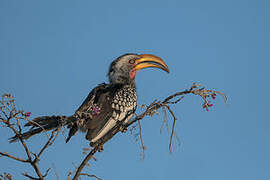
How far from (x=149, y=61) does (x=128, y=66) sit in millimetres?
548

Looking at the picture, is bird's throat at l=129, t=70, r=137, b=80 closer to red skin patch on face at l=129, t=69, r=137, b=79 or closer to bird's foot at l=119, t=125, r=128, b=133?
red skin patch on face at l=129, t=69, r=137, b=79

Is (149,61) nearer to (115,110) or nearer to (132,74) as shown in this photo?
(132,74)

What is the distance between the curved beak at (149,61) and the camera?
336 inches

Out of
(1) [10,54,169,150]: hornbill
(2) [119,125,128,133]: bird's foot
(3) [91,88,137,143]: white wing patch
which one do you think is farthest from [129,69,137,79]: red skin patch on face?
(2) [119,125,128,133]: bird's foot

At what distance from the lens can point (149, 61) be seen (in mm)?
8930

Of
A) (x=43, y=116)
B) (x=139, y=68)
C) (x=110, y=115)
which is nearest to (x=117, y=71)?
(x=139, y=68)

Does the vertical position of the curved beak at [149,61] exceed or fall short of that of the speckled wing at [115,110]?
it exceeds it

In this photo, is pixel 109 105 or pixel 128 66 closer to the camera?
pixel 109 105

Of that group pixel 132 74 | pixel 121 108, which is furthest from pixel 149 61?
pixel 121 108

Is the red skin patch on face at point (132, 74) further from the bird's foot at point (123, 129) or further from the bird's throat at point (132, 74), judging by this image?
the bird's foot at point (123, 129)

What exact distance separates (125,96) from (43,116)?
1.93 m

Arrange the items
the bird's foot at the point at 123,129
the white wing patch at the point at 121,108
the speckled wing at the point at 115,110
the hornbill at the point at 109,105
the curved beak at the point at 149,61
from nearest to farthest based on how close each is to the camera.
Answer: the hornbill at the point at 109,105, the bird's foot at the point at 123,129, the speckled wing at the point at 115,110, the white wing patch at the point at 121,108, the curved beak at the point at 149,61

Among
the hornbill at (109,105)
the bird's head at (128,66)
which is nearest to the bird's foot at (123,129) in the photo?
the hornbill at (109,105)

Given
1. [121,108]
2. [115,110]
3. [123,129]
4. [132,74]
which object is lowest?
→ [123,129]
